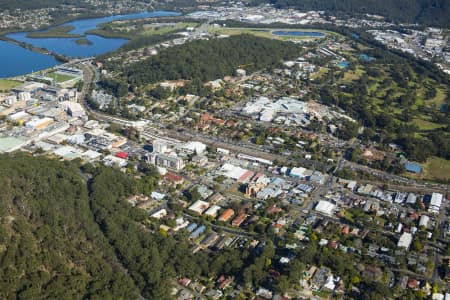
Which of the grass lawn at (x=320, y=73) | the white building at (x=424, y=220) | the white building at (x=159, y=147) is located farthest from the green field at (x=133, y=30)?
the white building at (x=424, y=220)

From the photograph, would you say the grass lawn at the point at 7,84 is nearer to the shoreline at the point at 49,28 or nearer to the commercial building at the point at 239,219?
the shoreline at the point at 49,28

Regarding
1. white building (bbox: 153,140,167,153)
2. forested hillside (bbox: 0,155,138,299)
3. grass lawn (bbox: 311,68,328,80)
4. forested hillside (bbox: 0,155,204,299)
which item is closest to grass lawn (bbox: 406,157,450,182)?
white building (bbox: 153,140,167,153)

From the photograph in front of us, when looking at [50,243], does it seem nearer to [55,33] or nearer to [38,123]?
[38,123]

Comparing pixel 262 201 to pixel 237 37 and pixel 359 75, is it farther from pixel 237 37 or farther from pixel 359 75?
pixel 237 37

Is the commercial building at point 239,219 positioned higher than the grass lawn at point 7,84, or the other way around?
the grass lawn at point 7,84

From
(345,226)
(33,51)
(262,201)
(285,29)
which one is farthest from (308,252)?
(285,29)

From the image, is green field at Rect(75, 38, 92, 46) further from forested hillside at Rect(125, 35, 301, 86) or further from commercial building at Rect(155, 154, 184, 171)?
commercial building at Rect(155, 154, 184, 171)

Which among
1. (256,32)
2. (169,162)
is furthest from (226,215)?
(256,32)
